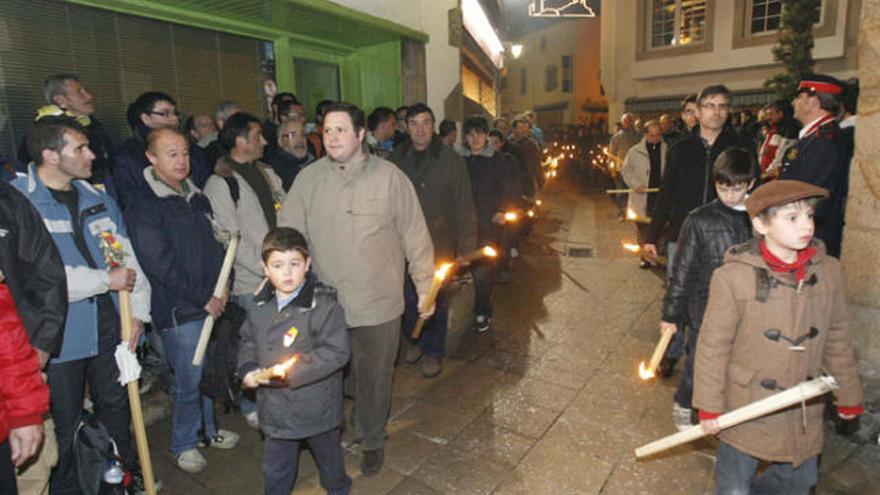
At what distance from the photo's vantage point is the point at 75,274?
302 centimetres

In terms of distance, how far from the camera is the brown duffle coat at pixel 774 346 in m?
2.50

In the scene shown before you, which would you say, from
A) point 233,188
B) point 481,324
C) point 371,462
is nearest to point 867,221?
point 481,324

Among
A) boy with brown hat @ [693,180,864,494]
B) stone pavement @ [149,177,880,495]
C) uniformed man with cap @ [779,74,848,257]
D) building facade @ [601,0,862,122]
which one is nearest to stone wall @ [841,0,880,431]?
uniformed man with cap @ [779,74,848,257]

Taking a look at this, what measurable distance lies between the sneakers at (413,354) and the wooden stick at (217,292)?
2150 millimetres

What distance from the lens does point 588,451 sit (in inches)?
150

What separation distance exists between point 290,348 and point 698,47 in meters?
21.7

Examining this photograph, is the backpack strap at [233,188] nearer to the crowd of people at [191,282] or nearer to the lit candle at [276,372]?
the crowd of people at [191,282]

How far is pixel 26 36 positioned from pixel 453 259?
4384 millimetres

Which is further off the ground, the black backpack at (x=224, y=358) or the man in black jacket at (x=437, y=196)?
the man in black jacket at (x=437, y=196)

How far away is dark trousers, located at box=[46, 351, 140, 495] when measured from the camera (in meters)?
3.00

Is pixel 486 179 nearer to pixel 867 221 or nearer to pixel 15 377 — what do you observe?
pixel 867 221

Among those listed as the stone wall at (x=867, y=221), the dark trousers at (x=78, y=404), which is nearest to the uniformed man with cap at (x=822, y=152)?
the stone wall at (x=867, y=221)

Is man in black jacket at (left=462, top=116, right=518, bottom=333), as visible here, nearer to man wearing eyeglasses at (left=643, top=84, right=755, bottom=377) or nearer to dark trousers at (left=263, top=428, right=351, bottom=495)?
man wearing eyeglasses at (left=643, top=84, right=755, bottom=377)

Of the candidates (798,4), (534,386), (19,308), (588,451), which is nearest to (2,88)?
(19,308)
